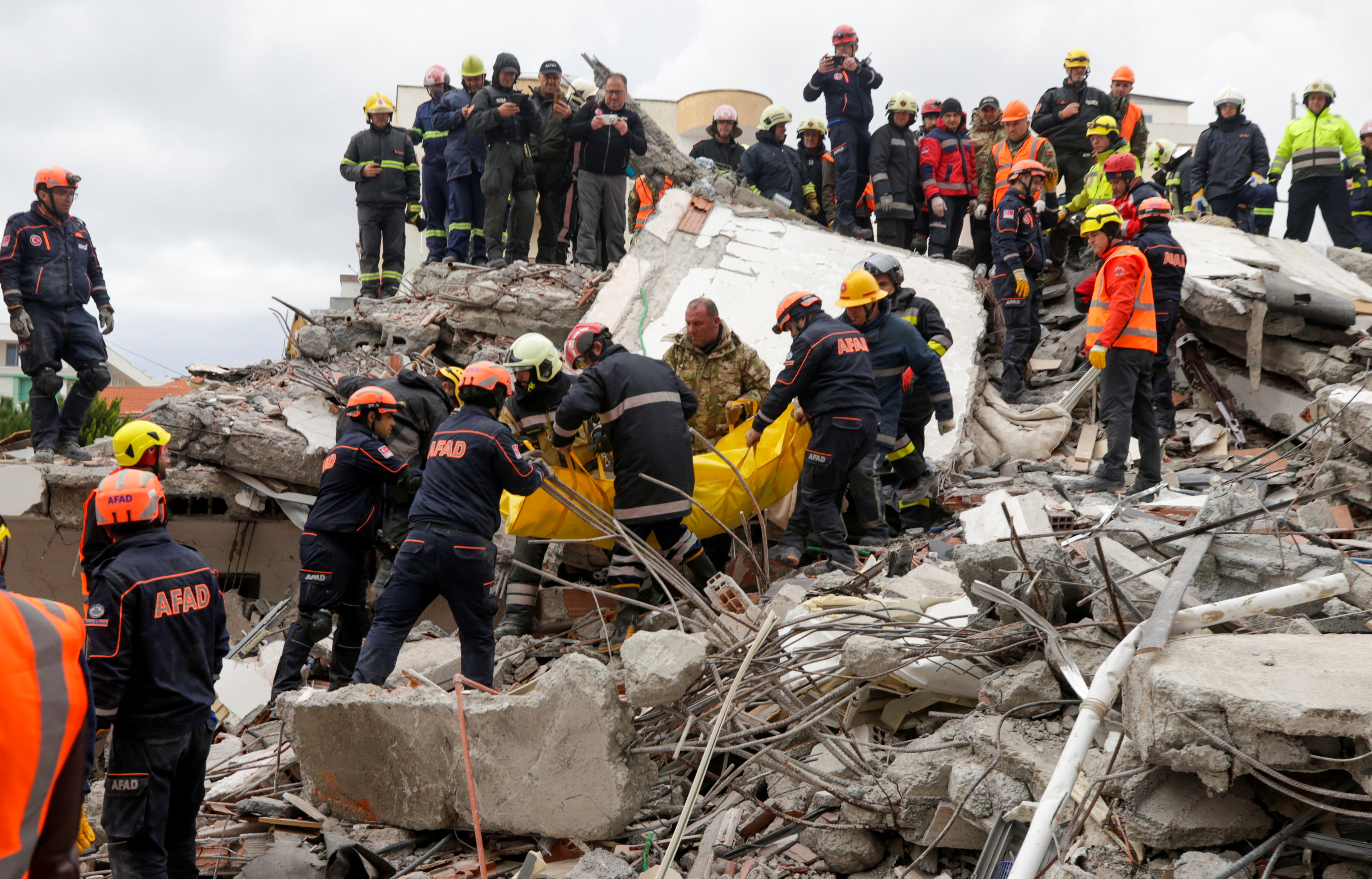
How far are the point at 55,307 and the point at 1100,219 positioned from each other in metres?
7.82

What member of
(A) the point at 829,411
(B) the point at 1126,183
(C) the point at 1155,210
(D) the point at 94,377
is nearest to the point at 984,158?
(B) the point at 1126,183

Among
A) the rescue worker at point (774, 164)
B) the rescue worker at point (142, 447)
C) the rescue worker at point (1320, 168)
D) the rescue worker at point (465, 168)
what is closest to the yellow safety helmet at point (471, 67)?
the rescue worker at point (465, 168)

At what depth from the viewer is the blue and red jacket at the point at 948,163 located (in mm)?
9000

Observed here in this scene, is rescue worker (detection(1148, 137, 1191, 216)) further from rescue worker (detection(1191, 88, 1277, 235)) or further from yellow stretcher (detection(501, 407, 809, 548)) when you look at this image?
yellow stretcher (detection(501, 407, 809, 548))

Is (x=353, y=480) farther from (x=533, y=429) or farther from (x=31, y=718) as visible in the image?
(x=31, y=718)

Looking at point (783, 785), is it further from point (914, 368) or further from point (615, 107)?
point (615, 107)

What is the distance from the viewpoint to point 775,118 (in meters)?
10.3

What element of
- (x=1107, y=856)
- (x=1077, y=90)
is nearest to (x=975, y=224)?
(x=1077, y=90)

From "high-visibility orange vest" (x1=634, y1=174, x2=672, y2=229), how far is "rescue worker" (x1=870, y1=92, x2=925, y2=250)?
2127mm

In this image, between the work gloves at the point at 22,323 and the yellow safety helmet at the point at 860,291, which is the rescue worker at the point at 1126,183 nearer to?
the yellow safety helmet at the point at 860,291

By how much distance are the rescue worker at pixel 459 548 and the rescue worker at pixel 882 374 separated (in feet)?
7.63

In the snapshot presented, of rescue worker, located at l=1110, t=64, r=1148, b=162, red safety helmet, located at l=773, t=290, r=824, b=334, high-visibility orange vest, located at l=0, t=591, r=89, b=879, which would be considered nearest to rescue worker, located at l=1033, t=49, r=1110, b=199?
rescue worker, located at l=1110, t=64, r=1148, b=162

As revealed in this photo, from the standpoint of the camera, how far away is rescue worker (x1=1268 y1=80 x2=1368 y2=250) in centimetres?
978

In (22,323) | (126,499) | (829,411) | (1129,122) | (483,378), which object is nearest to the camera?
(126,499)
